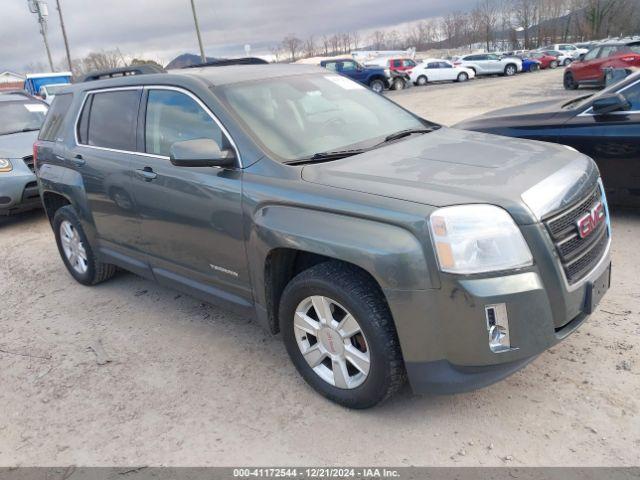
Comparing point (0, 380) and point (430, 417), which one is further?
point (0, 380)

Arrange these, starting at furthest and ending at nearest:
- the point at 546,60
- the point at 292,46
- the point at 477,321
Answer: the point at 292,46 → the point at 546,60 → the point at 477,321

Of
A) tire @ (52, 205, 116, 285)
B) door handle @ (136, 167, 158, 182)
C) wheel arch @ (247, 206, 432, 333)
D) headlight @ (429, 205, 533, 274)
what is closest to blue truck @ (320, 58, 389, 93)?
tire @ (52, 205, 116, 285)

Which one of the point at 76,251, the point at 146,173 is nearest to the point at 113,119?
the point at 146,173

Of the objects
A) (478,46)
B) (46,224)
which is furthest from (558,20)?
(46,224)

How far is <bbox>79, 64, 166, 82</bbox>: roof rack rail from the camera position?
4.27 m

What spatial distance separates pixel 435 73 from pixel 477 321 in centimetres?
3254

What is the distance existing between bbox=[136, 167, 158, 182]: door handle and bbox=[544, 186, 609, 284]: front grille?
2.49 m

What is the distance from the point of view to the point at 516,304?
2365mm

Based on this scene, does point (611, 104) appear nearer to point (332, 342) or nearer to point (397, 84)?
point (332, 342)

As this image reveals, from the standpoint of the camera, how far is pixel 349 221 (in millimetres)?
2594

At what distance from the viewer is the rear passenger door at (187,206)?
10.6 ft

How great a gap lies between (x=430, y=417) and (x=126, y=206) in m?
2.60

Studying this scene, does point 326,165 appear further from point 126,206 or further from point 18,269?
point 18,269

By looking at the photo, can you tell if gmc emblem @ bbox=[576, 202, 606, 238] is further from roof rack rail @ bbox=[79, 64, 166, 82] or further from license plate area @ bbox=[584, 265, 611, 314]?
roof rack rail @ bbox=[79, 64, 166, 82]
